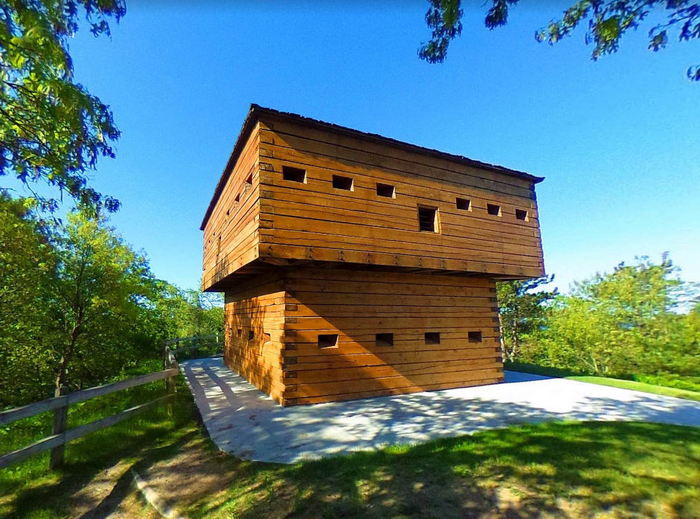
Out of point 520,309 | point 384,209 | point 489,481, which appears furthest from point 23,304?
point 520,309

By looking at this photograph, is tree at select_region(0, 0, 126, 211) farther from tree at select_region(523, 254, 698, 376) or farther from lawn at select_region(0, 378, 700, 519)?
tree at select_region(523, 254, 698, 376)

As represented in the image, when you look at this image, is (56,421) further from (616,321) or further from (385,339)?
(616,321)

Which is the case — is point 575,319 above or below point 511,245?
below

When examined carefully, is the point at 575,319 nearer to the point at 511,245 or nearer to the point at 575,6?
the point at 511,245

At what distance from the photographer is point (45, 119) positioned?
14.7 ft

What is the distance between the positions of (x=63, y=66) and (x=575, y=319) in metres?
32.0

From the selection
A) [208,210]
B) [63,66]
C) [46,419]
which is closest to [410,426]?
[63,66]

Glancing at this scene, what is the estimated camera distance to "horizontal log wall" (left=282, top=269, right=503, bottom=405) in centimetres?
757

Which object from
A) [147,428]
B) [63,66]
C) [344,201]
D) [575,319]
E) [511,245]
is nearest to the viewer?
[63,66]

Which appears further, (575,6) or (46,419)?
(46,419)

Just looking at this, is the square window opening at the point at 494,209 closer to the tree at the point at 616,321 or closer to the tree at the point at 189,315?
the tree at the point at 616,321

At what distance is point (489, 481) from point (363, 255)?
5.18m

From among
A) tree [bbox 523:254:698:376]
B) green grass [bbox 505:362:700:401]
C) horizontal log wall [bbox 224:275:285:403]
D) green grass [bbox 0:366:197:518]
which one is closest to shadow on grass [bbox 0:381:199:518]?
green grass [bbox 0:366:197:518]

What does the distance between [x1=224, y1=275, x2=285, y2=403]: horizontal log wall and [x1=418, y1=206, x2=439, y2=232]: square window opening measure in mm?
4665
